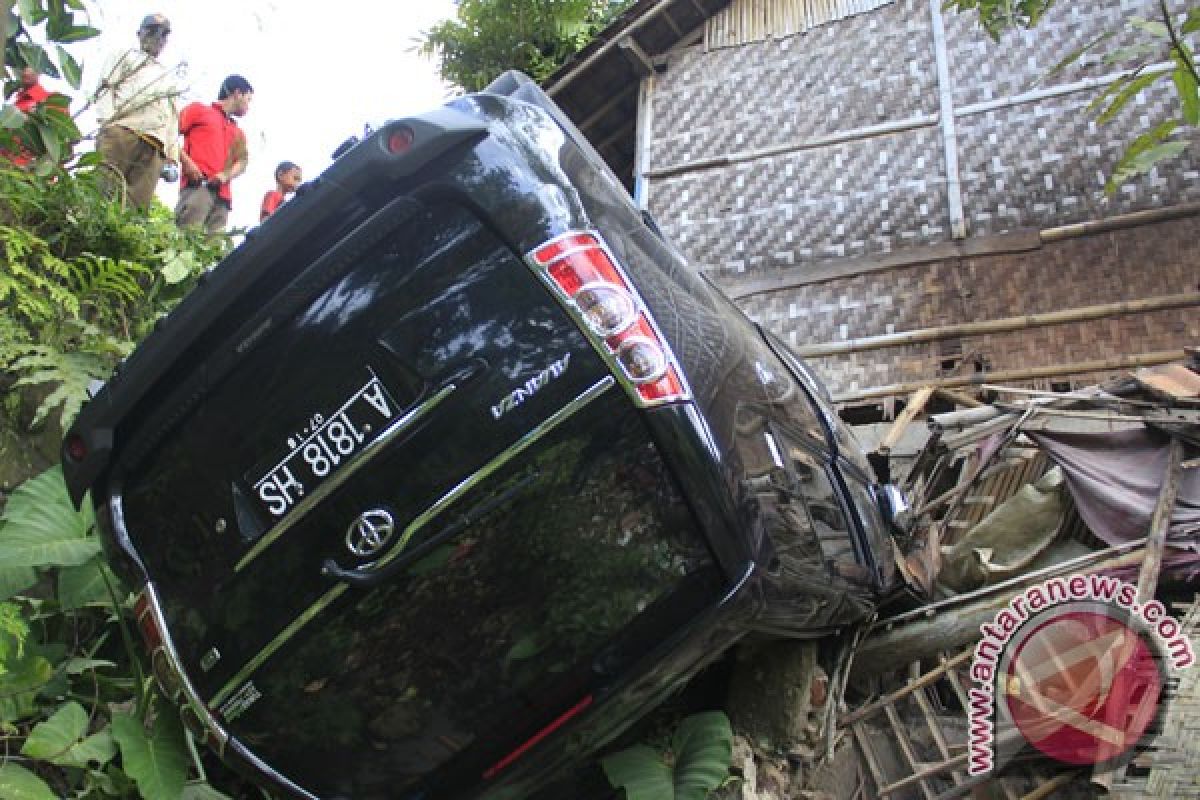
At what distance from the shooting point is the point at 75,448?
9.73 ft

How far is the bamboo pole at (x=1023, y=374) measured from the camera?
284 inches

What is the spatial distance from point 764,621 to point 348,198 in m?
1.53

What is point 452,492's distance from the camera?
2.67 m

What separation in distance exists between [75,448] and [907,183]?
674 centimetres

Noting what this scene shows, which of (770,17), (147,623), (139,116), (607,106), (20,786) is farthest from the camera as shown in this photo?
(607,106)

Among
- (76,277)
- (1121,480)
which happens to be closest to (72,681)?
(76,277)

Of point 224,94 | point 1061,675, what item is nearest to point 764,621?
point 1061,675

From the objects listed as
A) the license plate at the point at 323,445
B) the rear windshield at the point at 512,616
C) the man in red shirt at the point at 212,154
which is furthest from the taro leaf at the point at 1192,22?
the man in red shirt at the point at 212,154

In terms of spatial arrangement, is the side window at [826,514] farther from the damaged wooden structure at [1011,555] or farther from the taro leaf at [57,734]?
the taro leaf at [57,734]

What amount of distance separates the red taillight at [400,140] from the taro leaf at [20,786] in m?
2.30

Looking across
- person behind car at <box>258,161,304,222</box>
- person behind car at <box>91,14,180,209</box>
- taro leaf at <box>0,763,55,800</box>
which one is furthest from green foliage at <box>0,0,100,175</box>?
person behind car at <box>258,161,304,222</box>

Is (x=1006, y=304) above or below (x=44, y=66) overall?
below

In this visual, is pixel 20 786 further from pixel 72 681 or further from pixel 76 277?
pixel 76 277

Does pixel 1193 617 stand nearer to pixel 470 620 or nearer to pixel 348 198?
pixel 470 620
